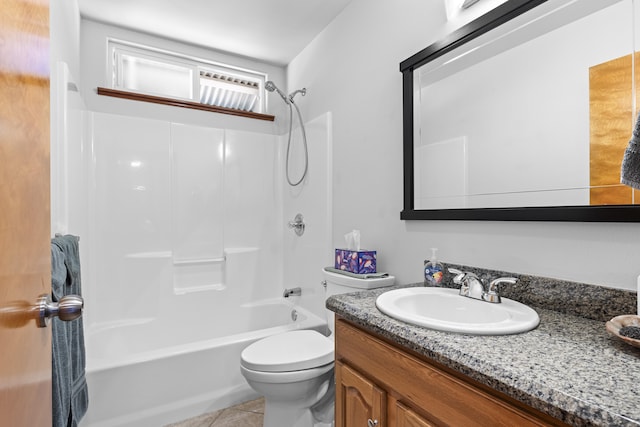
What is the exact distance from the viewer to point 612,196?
905 mm

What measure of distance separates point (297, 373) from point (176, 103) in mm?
2180

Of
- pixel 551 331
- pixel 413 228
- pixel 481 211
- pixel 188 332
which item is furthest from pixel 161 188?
pixel 551 331

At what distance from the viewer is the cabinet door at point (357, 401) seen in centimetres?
93

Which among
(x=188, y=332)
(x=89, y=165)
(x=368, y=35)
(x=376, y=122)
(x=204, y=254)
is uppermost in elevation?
(x=368, y=35)

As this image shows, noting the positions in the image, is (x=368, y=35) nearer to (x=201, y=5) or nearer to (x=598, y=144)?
(x=201, y=5)

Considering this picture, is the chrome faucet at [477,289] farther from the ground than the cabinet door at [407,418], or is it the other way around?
the chrome faucet at [477,289]

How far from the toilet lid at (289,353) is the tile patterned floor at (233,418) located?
589 millimetres

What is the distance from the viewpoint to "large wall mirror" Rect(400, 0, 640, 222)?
2.98ft

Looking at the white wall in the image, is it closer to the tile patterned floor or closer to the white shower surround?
the white shower surround

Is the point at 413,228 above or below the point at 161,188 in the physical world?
below

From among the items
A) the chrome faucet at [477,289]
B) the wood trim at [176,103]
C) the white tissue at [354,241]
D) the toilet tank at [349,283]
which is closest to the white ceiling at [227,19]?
the wood trim at [176,103]

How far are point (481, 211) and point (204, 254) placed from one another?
6.96 ft

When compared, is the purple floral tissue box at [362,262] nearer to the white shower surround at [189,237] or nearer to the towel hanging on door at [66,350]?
the white shower surround at [189,237]

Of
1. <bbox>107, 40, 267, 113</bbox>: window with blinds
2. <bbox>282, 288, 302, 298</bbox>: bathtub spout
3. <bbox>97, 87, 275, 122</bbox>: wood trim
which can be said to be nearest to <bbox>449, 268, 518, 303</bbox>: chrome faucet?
<bbox>282, 288, 302, 298</bbox>: bathtub spout
